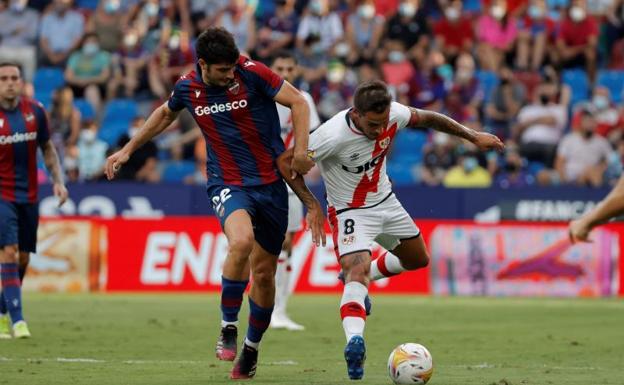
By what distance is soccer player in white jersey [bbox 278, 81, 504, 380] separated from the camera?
9.83 meters

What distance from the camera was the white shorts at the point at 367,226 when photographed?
10.3 meters

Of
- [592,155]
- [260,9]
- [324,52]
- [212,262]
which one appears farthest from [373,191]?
[260,9]

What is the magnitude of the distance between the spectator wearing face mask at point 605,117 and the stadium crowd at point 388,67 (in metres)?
0.03

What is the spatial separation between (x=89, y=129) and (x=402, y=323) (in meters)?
9.63

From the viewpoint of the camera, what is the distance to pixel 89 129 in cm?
2345

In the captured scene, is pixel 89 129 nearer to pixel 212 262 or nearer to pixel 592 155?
pixel 212 262

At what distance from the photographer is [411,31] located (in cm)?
2608

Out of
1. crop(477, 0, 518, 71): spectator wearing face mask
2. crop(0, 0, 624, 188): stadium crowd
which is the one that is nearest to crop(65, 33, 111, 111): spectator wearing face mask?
crop(0, 0, 624, 188): stadium crowd

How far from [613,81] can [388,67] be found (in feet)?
15.9

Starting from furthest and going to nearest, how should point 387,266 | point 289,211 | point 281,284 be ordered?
1. point 281,284
2. point 289,211
3. point 387,266

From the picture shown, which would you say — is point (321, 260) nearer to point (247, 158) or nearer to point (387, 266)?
point (387, 266)

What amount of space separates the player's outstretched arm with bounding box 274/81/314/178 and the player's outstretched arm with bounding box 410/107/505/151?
38.0 inches

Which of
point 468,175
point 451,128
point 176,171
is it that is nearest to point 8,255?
point 451,128

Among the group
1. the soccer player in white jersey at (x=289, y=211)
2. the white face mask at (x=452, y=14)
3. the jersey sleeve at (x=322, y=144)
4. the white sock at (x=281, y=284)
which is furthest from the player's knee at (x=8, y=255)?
the white face mask at (x=452, y=14)
